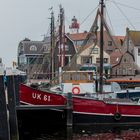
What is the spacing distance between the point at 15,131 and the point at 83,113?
27.6ft

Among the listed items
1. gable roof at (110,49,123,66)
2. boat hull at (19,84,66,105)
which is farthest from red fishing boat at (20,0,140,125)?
gable roof at (110,49,123,66)

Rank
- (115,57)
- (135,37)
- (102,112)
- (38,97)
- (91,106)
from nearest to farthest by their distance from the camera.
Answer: (38,97), (91,106), (102,112), (115,57), (135,37)

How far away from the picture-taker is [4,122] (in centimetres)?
1739

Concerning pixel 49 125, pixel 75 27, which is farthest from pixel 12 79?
pixel 75 27

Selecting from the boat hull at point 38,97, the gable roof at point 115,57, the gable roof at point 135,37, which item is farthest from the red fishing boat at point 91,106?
the gable roof at point 135,37

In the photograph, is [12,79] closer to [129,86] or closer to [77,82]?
[77,82]

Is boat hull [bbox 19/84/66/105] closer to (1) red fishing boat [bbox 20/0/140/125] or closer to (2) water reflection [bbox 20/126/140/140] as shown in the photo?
(1) red fishing boat [bbox 20/0/140/125]

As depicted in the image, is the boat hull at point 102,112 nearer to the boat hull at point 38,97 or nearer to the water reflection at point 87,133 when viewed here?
the water reflection at point 87,133

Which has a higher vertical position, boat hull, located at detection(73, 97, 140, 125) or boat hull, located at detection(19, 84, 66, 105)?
boat hull, located at detection(19, 84, 66, 105)

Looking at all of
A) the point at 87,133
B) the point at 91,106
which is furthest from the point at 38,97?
the point at 87,133

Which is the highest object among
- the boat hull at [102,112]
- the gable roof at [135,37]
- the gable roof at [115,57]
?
the gable roof at [135,37]

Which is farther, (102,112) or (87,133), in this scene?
(102,112)

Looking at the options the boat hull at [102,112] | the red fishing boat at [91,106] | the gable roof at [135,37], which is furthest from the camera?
the gable roof at [135,37]

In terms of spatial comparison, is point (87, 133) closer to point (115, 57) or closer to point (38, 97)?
point (38, 97)
